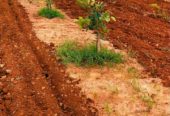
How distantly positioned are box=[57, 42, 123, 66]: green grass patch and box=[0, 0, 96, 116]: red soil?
0.96 feet

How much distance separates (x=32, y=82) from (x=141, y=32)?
4.02m

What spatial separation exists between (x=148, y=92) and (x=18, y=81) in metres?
2.39

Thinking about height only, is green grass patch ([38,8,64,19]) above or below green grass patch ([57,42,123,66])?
above

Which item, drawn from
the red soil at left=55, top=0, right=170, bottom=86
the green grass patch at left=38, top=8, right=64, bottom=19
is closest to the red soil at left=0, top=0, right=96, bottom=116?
the green grass patch at left=38, top=8, right=64, bottom=19

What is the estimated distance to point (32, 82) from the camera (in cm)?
821

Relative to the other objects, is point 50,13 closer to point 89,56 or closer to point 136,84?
point 89,56

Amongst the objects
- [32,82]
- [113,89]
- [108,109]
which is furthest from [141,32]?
[108,109]

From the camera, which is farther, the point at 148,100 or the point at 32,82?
the point at 32,82

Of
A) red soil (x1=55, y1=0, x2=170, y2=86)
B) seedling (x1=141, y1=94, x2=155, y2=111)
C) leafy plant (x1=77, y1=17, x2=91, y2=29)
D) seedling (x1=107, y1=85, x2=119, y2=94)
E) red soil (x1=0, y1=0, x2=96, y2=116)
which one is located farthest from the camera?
red soil (x1=55, y1=0, x2=170, y2=86)

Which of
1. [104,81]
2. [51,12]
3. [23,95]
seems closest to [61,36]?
[51,12]

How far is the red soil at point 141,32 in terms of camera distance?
30.6 feet

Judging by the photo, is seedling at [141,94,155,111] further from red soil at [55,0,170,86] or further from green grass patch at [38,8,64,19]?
green grass patch at [38,8,64,19]

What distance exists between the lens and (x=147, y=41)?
1066cm

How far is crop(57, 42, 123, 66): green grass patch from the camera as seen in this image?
917 centimetres
